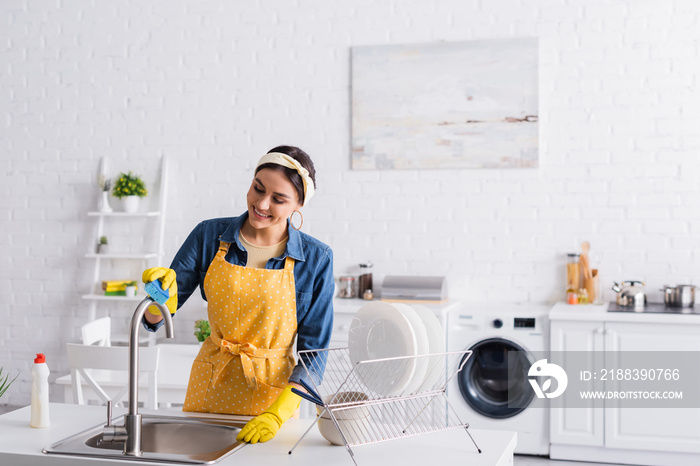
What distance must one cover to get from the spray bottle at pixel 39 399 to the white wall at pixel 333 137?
2889mm

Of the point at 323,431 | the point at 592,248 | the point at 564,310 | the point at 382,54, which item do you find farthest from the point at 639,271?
the point at 323,431

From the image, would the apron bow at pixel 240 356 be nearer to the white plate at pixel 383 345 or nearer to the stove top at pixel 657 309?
the white plate at pixel 383 345

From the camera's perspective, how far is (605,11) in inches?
168

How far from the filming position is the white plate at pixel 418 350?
5.55ft

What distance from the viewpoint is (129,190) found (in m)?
4.85

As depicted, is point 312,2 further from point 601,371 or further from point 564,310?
point 601,371

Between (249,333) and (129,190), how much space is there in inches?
119

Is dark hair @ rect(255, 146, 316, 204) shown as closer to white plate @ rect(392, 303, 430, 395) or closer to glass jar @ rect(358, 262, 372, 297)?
white plate @ rect(392, 303, 430, 395)

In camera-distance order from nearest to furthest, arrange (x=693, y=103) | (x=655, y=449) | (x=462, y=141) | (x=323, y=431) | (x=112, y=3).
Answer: (x=323, y=431) → (x=655, y=449) → (x=693, y=103) → (x=462, y=141) → (x=112, y=3)

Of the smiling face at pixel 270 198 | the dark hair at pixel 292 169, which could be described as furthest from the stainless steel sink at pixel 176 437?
the dark hair at pixel 292 169

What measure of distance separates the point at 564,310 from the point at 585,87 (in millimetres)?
1355

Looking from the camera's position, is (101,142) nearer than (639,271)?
No

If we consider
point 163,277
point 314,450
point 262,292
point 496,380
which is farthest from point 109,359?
point 496,380

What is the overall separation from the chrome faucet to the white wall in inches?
119
